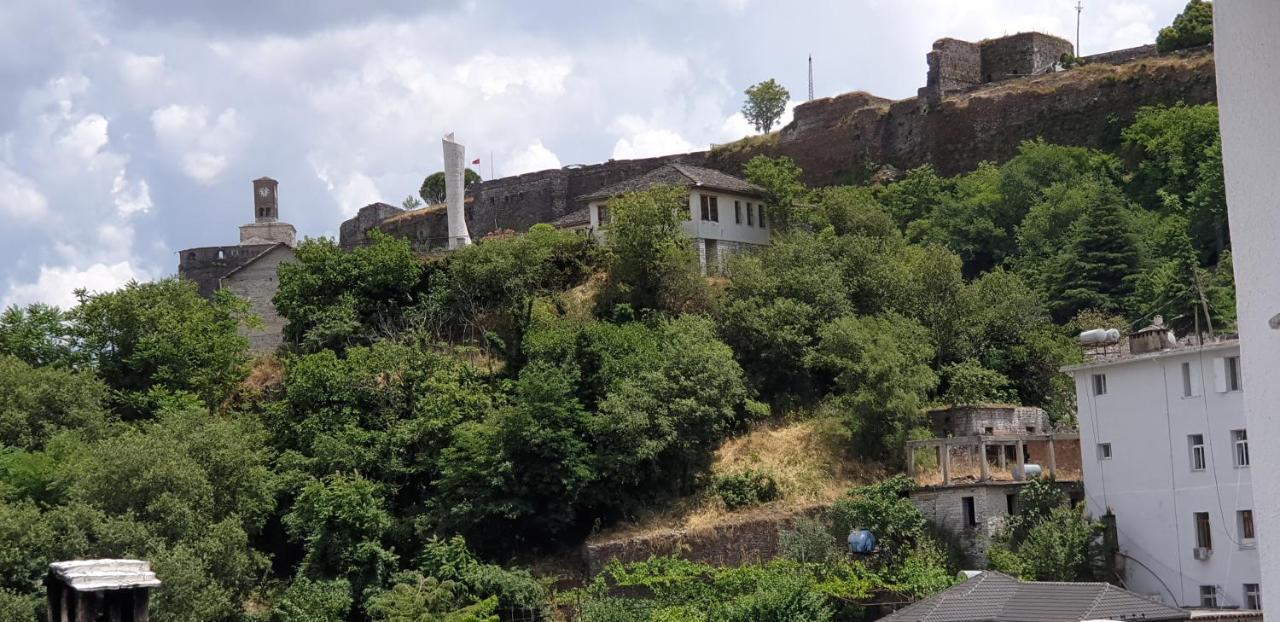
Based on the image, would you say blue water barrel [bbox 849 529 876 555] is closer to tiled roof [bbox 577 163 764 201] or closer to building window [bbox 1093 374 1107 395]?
building window [bbox 1093 374 1107 395]

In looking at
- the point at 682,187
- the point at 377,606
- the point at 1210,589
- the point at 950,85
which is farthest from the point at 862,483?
the point at 950,85

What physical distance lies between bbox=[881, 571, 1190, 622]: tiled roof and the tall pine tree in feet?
57.0

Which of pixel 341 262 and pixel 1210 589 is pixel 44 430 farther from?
pixel 1210 589

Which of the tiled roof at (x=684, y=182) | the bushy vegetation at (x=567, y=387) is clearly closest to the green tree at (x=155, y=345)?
the bushy vegetation at (x=567, y=387)

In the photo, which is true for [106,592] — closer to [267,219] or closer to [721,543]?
[721,543]

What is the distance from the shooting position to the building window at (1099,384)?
32.2 meters

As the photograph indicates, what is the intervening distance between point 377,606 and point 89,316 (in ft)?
55.2

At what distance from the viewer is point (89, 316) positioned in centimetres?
4406

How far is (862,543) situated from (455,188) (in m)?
26.3

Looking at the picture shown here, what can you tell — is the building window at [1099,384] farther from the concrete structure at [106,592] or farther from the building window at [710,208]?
the concrete structure at [106,592]

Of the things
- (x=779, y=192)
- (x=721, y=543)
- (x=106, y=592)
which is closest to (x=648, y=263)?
(x=779, y=192)

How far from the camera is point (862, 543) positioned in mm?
31484

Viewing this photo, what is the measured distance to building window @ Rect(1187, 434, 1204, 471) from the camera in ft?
98.1

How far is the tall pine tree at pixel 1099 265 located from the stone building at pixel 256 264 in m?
23.4
